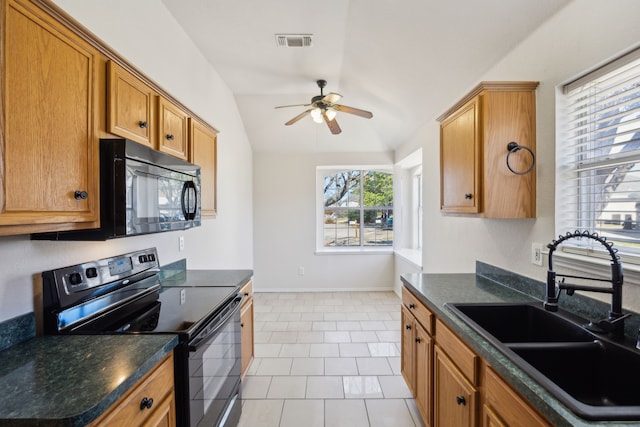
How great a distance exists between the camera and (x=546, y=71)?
1.64 m

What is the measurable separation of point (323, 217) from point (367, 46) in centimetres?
302

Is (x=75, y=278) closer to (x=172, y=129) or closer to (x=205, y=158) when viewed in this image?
(x=172, y=129)

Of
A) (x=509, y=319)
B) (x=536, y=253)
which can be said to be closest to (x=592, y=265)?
(x=536, y=253)

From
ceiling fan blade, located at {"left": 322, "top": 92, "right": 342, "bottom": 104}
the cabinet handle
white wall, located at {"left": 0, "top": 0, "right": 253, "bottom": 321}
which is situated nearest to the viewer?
the cabinet handle

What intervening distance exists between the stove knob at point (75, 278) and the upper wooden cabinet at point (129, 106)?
0.67m

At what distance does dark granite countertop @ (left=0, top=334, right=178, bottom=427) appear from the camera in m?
0.76

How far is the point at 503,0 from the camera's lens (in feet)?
5.55

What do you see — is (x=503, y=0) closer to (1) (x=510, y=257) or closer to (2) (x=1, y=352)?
(1) (x=510, y=257)

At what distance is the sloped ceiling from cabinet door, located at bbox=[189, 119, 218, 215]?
88 centimetres

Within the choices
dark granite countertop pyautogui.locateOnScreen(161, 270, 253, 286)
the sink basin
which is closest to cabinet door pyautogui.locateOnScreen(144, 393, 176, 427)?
dark granite countertop pyautogui.locateOnScreen(161, 270, 253, 286)

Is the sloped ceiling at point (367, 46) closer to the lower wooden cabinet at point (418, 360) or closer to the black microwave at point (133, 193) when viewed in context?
the black microwave at point (133, 193)

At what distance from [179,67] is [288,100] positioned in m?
1.61

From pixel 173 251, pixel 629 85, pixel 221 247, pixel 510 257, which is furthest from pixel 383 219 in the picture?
pixel 629 85

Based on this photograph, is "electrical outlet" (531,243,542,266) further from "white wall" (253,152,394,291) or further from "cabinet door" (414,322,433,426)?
"white wall" (253,152,394,291)
